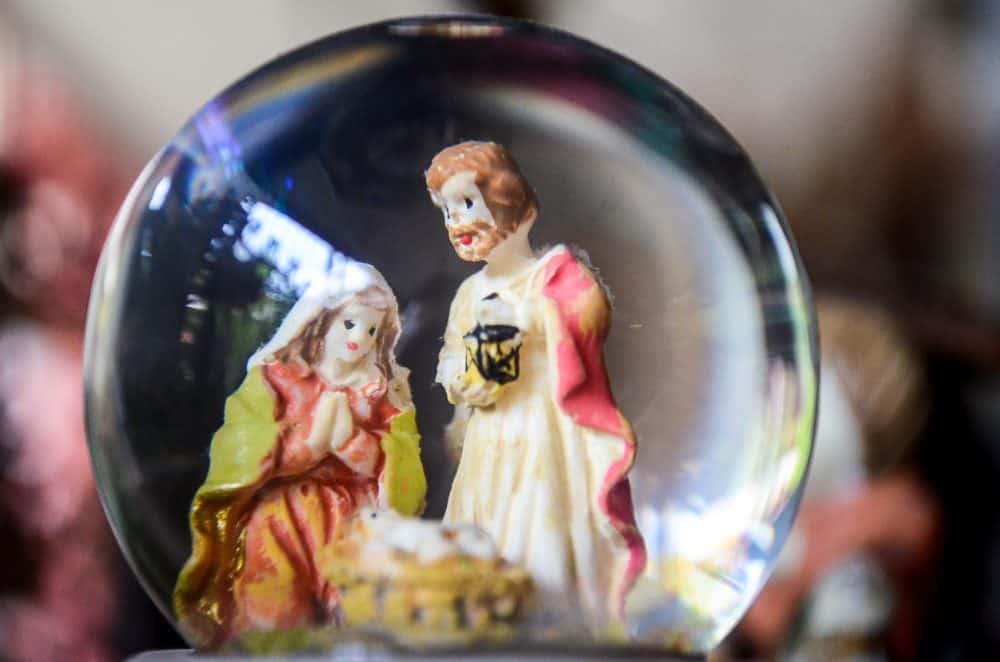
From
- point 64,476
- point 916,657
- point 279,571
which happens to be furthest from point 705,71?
point 279,571

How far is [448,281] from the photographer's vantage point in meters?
0.45

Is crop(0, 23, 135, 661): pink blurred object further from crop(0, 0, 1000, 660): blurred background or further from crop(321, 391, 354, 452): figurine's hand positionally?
crop(321, 391, 354, 452): figurine's hand

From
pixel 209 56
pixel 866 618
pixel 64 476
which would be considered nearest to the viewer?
pixel 866 618

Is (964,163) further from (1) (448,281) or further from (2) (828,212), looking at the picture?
(1) (448,281)

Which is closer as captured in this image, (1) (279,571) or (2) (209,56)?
(1) (279,571)

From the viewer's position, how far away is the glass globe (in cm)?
45

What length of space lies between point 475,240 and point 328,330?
0.07 m

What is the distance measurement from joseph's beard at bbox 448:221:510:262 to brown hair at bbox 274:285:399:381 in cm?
4

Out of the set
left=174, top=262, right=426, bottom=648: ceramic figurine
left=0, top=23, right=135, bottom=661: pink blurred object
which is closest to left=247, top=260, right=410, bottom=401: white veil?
left=174, top=262, right=426, bottom=648: ceramic figurine

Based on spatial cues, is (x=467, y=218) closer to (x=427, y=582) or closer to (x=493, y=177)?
(x=493, y=177)

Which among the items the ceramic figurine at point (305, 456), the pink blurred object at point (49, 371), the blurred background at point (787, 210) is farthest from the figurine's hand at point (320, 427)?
the pink blurred object at point (49, 371)

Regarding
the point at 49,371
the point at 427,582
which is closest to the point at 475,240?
the point at 427,582

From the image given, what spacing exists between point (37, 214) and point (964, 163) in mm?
1131

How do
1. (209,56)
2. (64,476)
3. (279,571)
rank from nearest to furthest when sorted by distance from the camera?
(279,571) → (64,476) → (209,56)
